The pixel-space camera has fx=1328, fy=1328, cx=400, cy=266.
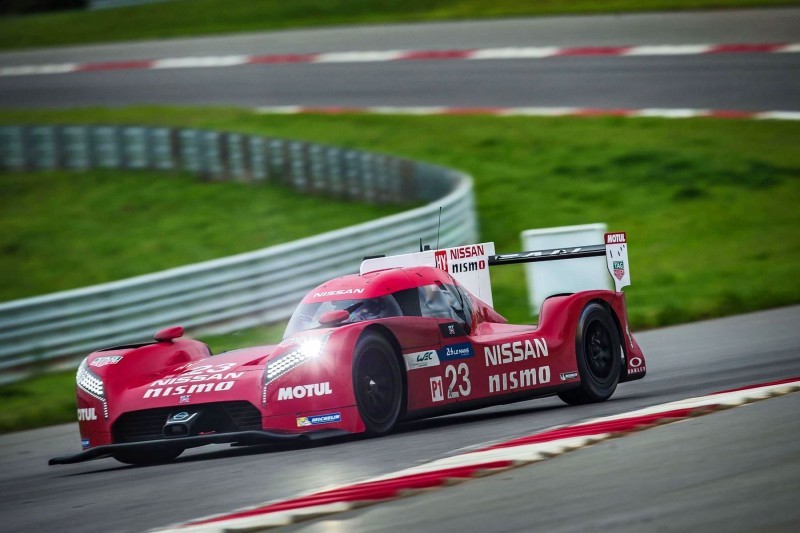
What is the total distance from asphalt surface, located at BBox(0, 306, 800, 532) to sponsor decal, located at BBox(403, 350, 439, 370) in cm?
43

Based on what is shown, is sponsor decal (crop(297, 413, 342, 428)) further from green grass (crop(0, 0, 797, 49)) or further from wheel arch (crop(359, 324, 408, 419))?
green grass (crop(0, 0, 797, 49))

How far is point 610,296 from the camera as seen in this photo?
411 inches

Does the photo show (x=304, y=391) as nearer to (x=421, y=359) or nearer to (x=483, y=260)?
(x=421, y=359)

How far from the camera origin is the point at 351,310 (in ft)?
29.1

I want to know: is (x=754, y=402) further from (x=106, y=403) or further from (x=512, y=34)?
(x=512, y=34)

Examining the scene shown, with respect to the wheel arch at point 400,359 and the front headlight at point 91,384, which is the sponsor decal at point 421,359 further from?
the front headlight at point 91,384

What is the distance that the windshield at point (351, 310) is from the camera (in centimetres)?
887

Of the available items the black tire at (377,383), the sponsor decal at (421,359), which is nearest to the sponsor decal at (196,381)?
the black tire at (377,383)

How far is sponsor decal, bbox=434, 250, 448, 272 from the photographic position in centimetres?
1021

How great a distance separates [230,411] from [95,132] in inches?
662

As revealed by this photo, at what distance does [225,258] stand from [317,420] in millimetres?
8234

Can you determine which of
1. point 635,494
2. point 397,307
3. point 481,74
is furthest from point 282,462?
point 481,74

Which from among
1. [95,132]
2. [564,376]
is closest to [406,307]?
[564,376]

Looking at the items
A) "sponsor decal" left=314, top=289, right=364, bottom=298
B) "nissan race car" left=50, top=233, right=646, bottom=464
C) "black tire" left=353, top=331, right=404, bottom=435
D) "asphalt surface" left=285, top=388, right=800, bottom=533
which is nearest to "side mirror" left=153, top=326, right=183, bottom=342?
"nissan race car" left=50, top=233, right=646, bottom=464
